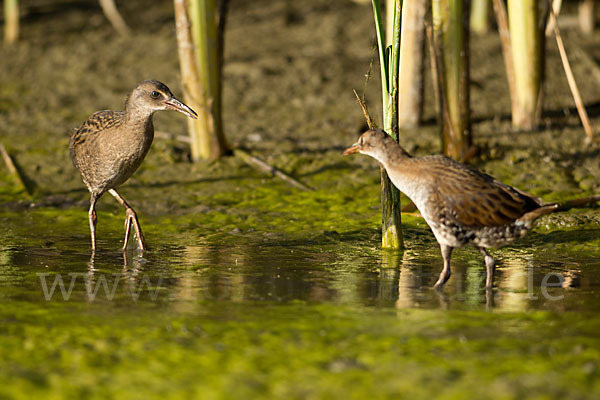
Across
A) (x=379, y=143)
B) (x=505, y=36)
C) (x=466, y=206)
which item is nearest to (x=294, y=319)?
(x=466, y=206)

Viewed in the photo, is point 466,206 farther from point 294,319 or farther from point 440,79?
point 440,79

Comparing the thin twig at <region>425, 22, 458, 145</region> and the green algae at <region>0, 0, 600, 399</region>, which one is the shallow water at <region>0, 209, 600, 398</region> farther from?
the thin twig at <region>425, 22, 458, 145</region>

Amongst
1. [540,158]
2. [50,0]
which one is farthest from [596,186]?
[50,0]

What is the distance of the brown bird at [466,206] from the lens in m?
5.98

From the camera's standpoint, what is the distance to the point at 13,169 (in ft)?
31.1

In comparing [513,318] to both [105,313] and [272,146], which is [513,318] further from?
[272,146]

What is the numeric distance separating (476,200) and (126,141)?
9.66 feet

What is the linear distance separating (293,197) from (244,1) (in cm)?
745

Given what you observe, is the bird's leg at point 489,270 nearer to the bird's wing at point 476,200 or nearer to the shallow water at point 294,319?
the shallow water at point 294,319

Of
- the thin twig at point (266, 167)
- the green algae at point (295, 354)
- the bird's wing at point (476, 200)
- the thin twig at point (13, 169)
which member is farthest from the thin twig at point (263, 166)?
the green algae at point (295, 354)

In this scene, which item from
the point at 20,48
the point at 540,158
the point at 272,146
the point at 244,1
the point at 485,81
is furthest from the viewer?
the point at 244,1

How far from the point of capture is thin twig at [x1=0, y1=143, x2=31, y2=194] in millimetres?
9195

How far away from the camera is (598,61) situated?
41.5 feet

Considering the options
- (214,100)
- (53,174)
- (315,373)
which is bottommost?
(315,373)
